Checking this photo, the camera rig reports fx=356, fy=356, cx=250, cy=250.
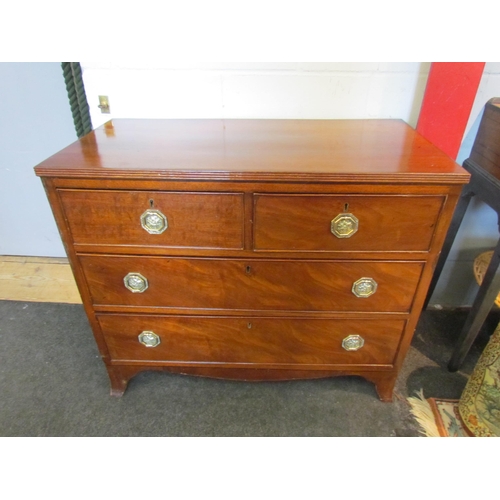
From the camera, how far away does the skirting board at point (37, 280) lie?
1.93 m

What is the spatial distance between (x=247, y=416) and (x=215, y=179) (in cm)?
93

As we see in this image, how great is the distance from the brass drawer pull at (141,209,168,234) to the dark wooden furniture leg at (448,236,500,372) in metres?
1.12

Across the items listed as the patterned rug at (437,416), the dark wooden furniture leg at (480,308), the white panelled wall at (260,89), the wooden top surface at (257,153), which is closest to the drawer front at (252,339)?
the patterned rug at (437,416)

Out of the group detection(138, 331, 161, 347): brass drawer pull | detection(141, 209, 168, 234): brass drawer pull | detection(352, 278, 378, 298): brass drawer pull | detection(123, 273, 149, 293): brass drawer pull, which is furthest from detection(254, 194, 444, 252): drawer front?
detection(138, 331, 161, 347): brass drawer pull

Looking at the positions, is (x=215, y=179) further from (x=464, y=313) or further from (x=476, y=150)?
(x=464, y=313)

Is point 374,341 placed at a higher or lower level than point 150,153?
lower

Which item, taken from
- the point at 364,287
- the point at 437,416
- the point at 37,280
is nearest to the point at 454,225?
the point at 364,287

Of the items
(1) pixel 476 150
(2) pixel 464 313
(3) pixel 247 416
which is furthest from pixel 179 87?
(2) pixel 464 313

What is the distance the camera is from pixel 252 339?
1265 mm

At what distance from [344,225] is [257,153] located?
0.33m

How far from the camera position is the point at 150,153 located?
1.05 metres

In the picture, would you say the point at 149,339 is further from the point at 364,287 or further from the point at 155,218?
the point at 364,287

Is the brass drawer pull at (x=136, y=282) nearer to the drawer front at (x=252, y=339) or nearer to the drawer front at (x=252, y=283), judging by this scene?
the drawer front at (x=252, y=283)

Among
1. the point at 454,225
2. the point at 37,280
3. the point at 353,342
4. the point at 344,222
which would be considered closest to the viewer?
the point at 344,222
